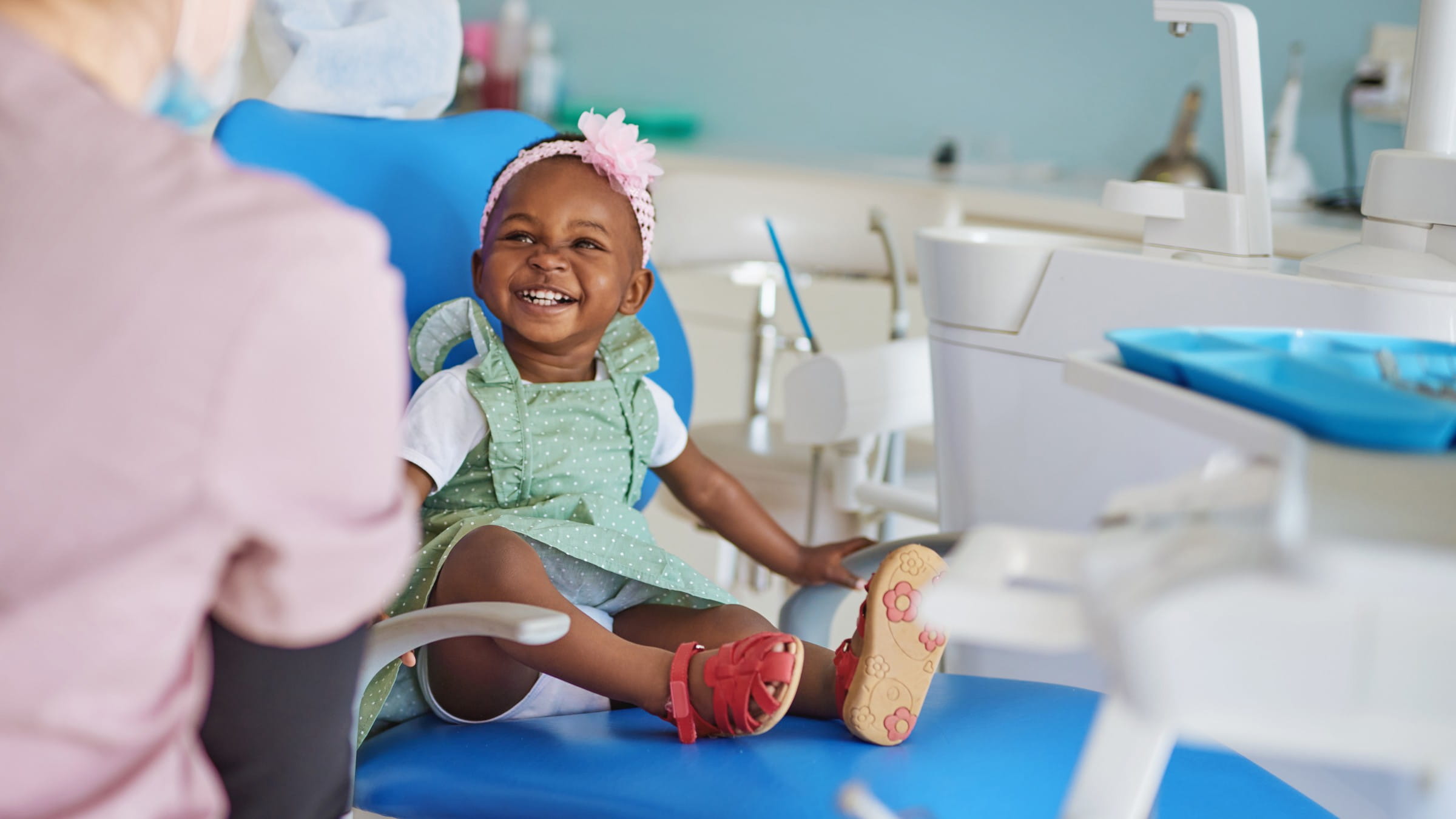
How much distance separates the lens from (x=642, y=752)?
0.89m

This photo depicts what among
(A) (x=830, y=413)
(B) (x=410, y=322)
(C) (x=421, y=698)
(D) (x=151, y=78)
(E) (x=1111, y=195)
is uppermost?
(D) (x=151, y=78)

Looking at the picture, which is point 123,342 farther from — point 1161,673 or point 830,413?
point 830,413

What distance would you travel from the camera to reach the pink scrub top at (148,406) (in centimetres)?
44

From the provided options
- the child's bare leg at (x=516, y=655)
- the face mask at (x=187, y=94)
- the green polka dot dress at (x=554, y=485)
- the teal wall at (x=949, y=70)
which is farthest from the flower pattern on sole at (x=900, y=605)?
the teal wall at (x=949, y=70)

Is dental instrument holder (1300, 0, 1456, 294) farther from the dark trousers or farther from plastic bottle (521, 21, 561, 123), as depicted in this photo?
plastic bottle (521, 21, 561, 123)

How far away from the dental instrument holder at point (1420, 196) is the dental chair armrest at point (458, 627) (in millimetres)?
642

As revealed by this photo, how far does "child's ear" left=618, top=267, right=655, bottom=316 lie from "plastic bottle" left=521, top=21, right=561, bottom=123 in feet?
6.23

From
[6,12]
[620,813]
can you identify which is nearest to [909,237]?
[620,813]

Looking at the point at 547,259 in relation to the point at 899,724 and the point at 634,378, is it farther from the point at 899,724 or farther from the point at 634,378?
the point at 899,724

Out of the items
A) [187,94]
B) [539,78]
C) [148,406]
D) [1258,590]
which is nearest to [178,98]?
[187,94]

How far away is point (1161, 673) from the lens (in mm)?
425

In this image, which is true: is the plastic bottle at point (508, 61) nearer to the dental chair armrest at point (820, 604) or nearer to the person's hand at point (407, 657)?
the dental chair armrest at point (820, 604)

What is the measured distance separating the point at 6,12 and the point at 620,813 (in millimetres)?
543

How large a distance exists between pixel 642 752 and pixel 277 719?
1.08 ft
